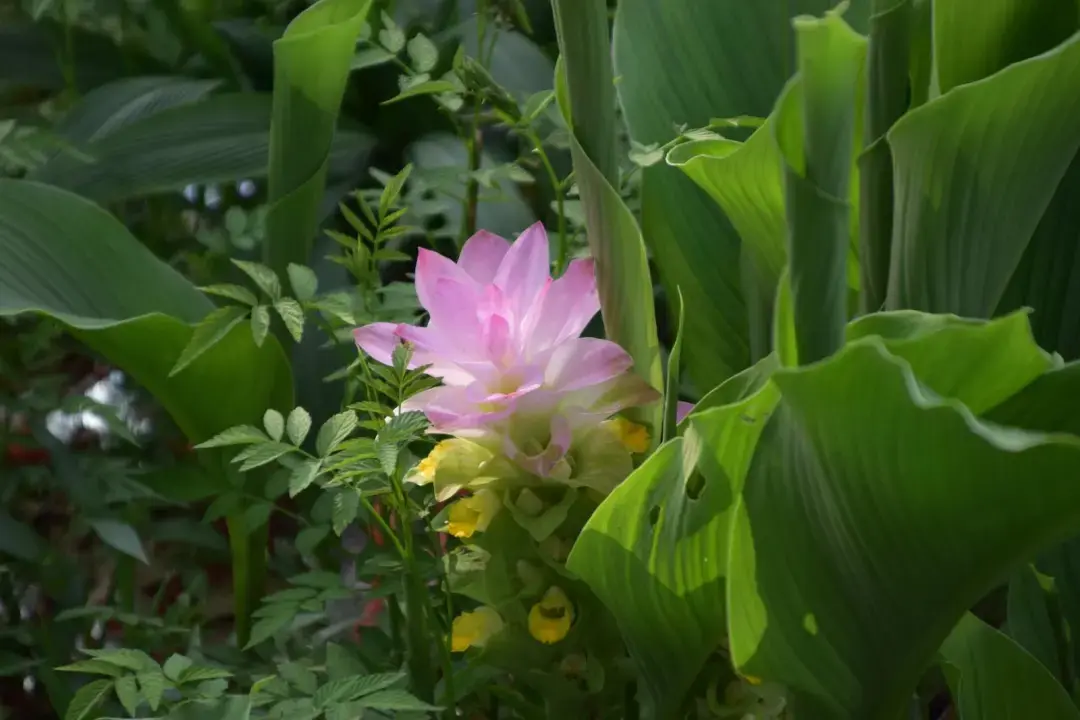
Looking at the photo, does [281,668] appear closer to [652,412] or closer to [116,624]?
[652,412]

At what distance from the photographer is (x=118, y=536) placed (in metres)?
0.50

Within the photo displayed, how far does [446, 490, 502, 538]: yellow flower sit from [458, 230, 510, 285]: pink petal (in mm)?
80

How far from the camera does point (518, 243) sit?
0.36 metres

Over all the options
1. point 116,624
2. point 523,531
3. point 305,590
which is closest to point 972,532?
point 523,531

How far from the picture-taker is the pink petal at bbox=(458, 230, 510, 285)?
385mm

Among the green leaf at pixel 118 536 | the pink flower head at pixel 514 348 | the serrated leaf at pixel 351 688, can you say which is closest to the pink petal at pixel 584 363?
the pink flower head at pixel 514 348

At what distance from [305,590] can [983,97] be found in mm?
293

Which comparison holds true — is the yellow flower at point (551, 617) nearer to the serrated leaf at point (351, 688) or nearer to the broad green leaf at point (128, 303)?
the serrated leaf at point (351, 688)

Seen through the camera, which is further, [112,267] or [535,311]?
[112,267]

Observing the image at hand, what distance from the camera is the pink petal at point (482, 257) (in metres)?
0.39

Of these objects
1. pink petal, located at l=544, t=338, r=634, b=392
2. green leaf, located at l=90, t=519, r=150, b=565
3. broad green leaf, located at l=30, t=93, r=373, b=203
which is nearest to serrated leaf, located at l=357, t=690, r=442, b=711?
pink petal, located at l=544, t=338, r=634, b=392

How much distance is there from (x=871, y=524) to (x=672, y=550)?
7cm

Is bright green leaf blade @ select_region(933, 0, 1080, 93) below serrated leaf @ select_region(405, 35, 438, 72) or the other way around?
the other way around

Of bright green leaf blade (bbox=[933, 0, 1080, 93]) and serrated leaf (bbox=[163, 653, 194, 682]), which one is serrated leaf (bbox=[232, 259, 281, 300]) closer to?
serrated leaf (bbox=[163, 653, 194, 682])
